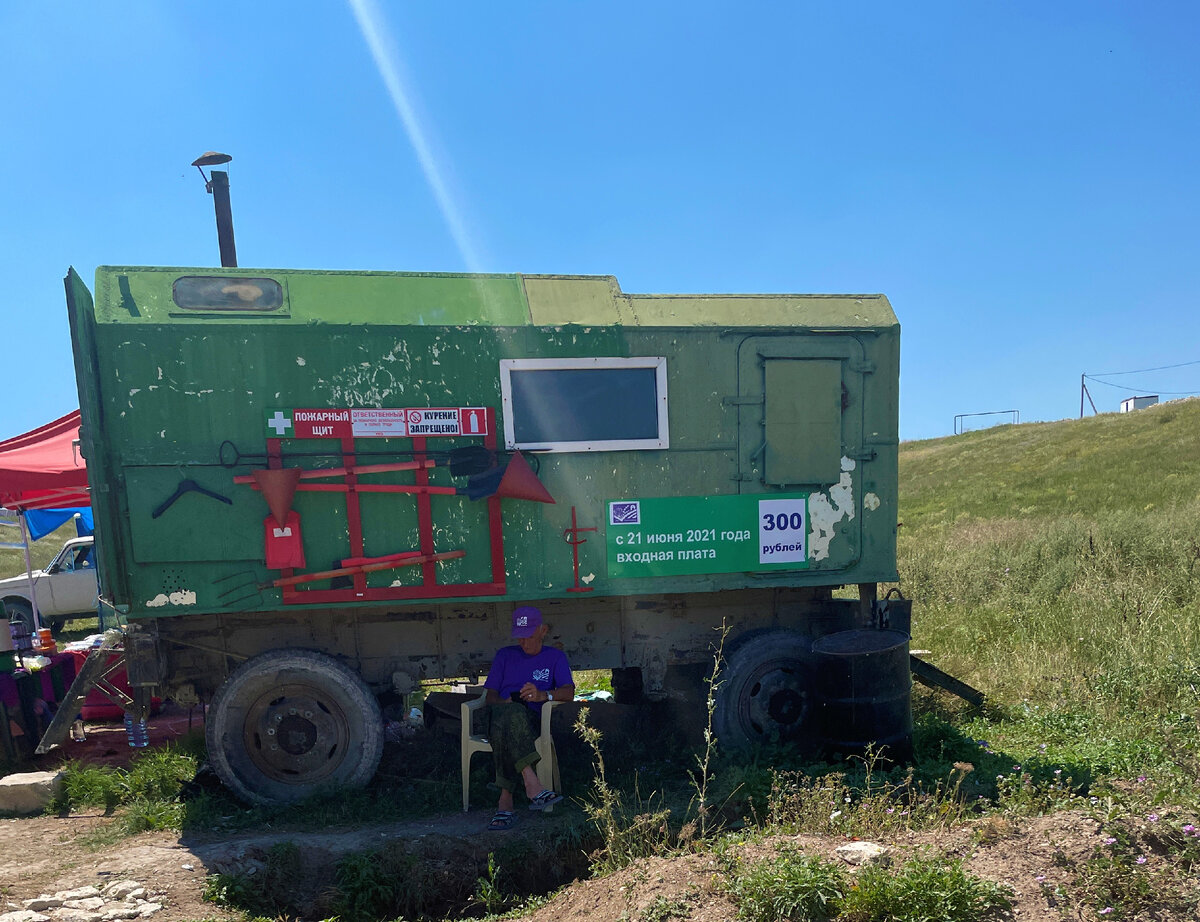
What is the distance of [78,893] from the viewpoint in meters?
3.77

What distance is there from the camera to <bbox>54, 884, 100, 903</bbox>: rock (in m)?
3.73

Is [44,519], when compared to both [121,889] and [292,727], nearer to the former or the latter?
[292,727]

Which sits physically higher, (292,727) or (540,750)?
(292,727)

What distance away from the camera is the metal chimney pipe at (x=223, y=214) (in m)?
11.0

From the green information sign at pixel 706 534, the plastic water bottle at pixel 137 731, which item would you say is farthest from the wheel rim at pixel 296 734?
the green information sign at pixel 706 534

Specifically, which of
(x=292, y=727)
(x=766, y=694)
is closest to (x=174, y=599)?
(x=292, y=727)

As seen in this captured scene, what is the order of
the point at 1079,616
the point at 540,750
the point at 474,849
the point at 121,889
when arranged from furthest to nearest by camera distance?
the point at 1079,616 → the point at 540,750 → the point at 474,849 → the point at 121,889

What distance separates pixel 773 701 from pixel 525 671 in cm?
202

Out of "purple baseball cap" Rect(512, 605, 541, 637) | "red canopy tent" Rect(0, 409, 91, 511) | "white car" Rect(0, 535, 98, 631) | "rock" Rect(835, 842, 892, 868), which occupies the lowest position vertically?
"white car" Rect(0, 535, 98, 631)

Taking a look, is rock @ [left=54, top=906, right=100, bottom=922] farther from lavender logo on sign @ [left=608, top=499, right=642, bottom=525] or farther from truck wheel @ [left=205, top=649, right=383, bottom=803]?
lavender logo on sign @ [left=608, top=499, right=642, bottom=525]

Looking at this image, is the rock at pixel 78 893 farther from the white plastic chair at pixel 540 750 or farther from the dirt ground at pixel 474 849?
the white plastic chair at pixel 540 750

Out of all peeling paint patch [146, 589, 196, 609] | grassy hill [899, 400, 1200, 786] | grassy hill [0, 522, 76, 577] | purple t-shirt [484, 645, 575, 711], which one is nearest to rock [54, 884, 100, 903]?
peeling paint patch [146, 589, 196, 609]

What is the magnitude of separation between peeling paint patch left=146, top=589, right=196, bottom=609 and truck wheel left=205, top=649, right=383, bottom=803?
0.62 meters

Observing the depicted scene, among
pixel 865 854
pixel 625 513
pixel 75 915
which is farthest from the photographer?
pixel 625 513
